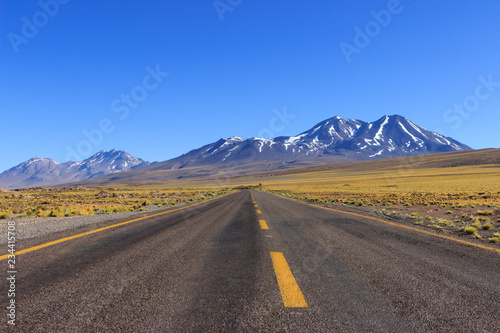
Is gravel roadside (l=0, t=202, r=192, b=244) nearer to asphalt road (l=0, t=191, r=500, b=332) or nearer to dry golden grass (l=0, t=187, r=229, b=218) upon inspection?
asphalt road (l=0, t=191, r=500, b=332)

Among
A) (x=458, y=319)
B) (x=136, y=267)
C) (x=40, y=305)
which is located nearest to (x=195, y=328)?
(x=40, y=305)

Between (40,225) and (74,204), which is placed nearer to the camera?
(40,225)

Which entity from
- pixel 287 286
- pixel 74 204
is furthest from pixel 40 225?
pixel 74 204

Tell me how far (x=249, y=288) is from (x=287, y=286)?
0.49 metres

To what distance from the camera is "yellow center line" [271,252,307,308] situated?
2.96m

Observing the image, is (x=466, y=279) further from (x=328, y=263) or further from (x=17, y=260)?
(x=17, y=260)

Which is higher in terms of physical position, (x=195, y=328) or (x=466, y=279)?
(x=195, y=328)

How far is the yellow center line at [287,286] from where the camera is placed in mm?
2962

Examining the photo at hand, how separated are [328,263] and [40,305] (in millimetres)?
4032

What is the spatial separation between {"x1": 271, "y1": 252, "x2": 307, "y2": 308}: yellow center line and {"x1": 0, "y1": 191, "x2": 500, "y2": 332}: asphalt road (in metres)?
0.04

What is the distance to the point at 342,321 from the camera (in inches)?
102

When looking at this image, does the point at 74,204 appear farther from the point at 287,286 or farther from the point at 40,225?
the point at 287,286

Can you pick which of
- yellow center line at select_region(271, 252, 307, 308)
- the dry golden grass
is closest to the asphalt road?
yellow center line at select_region(271, 252, 307, 308)

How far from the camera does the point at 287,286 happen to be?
345cm
